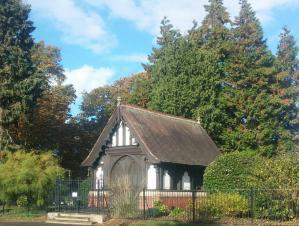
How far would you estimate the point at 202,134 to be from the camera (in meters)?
35.9

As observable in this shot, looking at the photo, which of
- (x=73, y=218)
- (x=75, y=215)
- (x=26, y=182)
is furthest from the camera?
(x=26, y=182)

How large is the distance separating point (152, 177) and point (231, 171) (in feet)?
16.7

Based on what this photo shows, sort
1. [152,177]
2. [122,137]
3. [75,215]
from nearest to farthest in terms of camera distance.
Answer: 1. [75,215]
2. [152,177]
3. [122,137]

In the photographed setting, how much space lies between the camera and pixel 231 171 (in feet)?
86.1

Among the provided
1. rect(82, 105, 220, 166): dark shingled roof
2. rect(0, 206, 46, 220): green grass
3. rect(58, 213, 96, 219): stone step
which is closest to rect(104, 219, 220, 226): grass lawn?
rect(58, 213, 96, 219): stone step

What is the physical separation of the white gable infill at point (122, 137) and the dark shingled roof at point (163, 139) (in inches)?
15.9

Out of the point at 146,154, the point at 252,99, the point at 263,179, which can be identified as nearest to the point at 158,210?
the point at 146,154

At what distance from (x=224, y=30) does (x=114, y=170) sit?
21.7 meters

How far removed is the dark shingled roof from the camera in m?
29.3

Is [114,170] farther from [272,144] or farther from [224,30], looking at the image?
[224,30]

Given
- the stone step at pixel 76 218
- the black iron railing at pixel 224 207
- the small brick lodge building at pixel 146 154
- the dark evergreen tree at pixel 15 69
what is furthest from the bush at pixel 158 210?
the dark evergreen tree at pixel 15 69

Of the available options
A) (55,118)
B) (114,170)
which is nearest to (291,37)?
(55,118)

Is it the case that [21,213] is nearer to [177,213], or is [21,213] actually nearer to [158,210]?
[158,210]

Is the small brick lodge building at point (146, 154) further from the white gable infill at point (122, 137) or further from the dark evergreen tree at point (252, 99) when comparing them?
the dark evergreen tree at point (252, 99)
